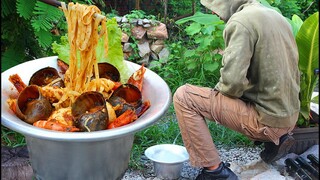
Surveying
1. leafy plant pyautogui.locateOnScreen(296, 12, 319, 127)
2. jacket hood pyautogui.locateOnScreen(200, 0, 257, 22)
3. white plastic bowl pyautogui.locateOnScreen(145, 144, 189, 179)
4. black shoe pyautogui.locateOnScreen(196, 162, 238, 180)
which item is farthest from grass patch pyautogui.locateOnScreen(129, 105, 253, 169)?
jacket hood pyautogui.locateOnScreen(200, 0, 257, 22)

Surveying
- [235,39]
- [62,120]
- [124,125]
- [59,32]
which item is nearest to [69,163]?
[62,120]

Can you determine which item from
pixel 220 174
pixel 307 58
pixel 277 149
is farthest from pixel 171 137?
pixel 307 58

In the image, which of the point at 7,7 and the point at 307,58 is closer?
the point at 7,7

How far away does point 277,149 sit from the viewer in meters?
3.72

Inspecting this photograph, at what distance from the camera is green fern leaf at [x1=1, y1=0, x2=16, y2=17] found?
367 centimetres

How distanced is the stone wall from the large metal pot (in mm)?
3573

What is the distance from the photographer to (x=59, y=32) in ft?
14.6

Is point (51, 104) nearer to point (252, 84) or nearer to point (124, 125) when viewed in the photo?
point (124, 125)

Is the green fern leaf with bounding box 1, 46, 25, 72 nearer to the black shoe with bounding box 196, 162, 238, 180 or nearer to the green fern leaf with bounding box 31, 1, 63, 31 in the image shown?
the green fern leaf with bounding box 31, 1, 63, 31

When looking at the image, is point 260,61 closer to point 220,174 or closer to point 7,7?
point 220,174

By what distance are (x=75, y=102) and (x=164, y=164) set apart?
1.24 m

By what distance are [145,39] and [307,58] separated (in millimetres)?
3293

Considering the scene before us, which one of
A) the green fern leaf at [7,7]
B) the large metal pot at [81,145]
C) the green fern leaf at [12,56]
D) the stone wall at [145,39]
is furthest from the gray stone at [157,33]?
the large metal pot at [81,145]

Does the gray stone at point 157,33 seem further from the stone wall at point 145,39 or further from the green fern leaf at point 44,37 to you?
the green fern leaf at point 44,37
